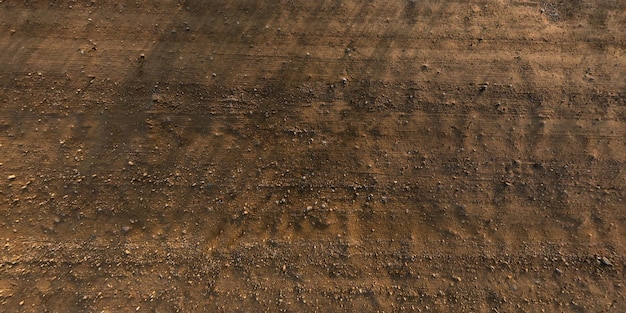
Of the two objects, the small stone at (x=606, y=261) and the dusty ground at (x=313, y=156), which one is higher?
the dusty ground at (x=313, y=156)

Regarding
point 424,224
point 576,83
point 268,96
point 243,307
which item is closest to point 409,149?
point 424,224

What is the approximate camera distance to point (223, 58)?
5.83 m

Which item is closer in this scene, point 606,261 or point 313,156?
point 606,261

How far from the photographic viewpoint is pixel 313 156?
18.2 feet

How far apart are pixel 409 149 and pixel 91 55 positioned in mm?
4770

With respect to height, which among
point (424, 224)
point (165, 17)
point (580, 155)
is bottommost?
point (424, 224)

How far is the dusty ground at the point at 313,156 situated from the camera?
520cm

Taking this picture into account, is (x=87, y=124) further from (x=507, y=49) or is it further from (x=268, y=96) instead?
(x=507, y=49)

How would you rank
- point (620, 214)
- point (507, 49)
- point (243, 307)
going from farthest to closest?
point (507, 49), point (620, 214), point (243, 307)

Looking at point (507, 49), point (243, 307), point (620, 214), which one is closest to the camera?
point (243, 307)

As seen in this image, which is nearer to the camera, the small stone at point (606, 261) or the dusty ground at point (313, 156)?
the dusty ground at point (313, 156)

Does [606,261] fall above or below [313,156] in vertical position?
below

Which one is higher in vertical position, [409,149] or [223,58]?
[223,58]

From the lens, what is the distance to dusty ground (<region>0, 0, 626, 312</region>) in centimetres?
520
